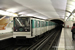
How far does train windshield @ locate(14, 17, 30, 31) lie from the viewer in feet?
29.4

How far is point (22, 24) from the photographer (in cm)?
908

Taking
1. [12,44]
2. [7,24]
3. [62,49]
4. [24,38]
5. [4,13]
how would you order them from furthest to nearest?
[7,24] < [4,13] < [12,44] < [24,38] < [62,49]

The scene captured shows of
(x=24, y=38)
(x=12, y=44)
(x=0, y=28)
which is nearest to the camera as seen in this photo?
(x=24, y=38)

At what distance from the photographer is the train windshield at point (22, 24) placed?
8.95 m

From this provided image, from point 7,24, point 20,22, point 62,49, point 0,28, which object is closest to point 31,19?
point 20,22

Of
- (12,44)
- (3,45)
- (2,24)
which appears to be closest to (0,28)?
(2,24)

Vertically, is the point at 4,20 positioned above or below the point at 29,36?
above

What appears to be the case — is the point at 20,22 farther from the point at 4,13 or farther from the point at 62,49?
the point at 4,13

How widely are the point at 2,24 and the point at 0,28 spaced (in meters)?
0.81

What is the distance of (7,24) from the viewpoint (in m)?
14.9

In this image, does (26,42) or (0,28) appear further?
(0,28)

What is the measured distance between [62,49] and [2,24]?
9.92 m

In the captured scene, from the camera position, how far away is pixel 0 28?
42.8 feet

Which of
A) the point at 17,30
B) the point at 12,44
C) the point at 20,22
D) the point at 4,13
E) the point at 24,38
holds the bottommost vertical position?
the point at 12,44
